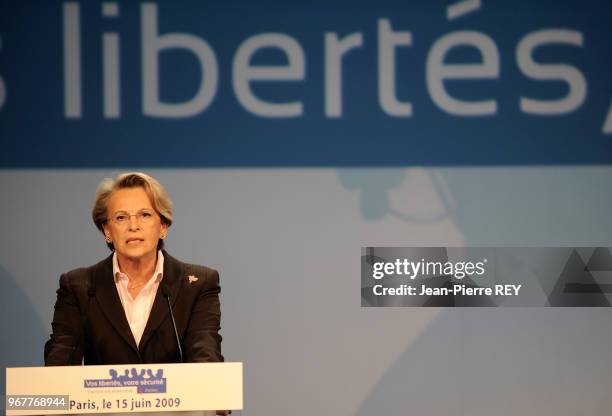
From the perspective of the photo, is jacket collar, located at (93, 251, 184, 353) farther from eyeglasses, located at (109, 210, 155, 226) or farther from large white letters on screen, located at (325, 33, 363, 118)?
large white letters on screen, located at (325, 33, 363, 118)

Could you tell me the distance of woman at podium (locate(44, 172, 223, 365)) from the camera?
8.84 feet

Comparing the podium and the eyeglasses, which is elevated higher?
the eyeglasses

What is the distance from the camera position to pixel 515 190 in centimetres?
Answer: 411

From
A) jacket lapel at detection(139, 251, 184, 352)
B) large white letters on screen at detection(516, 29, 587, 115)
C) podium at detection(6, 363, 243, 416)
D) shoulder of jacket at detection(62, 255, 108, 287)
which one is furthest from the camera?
Answer: large white letters on screen at detection(516, 29, 587, 115)

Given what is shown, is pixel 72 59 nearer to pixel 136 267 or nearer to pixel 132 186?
pixel 132 186

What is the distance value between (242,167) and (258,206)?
204 millimetres

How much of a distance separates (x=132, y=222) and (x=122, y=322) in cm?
35

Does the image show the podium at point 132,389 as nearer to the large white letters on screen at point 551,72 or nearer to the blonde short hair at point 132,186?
the blonde short hair at point 132,186

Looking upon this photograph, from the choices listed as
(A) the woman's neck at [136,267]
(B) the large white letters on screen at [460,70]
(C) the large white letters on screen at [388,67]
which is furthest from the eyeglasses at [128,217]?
(B) the large white letters on screen at [460,70]

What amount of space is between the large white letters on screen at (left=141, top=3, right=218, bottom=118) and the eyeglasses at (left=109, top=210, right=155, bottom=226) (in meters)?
1.37

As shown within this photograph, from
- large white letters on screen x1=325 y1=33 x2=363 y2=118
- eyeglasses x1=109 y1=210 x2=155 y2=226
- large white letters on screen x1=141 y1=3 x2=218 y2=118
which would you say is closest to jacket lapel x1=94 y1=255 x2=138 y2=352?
eyeglasses x1=109 y1=210 x2=155 y2=226

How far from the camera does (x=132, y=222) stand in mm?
2852

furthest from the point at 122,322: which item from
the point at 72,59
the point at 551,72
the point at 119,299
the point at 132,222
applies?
the point at 551,72

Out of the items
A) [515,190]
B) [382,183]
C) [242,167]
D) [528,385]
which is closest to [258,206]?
[242,167]
